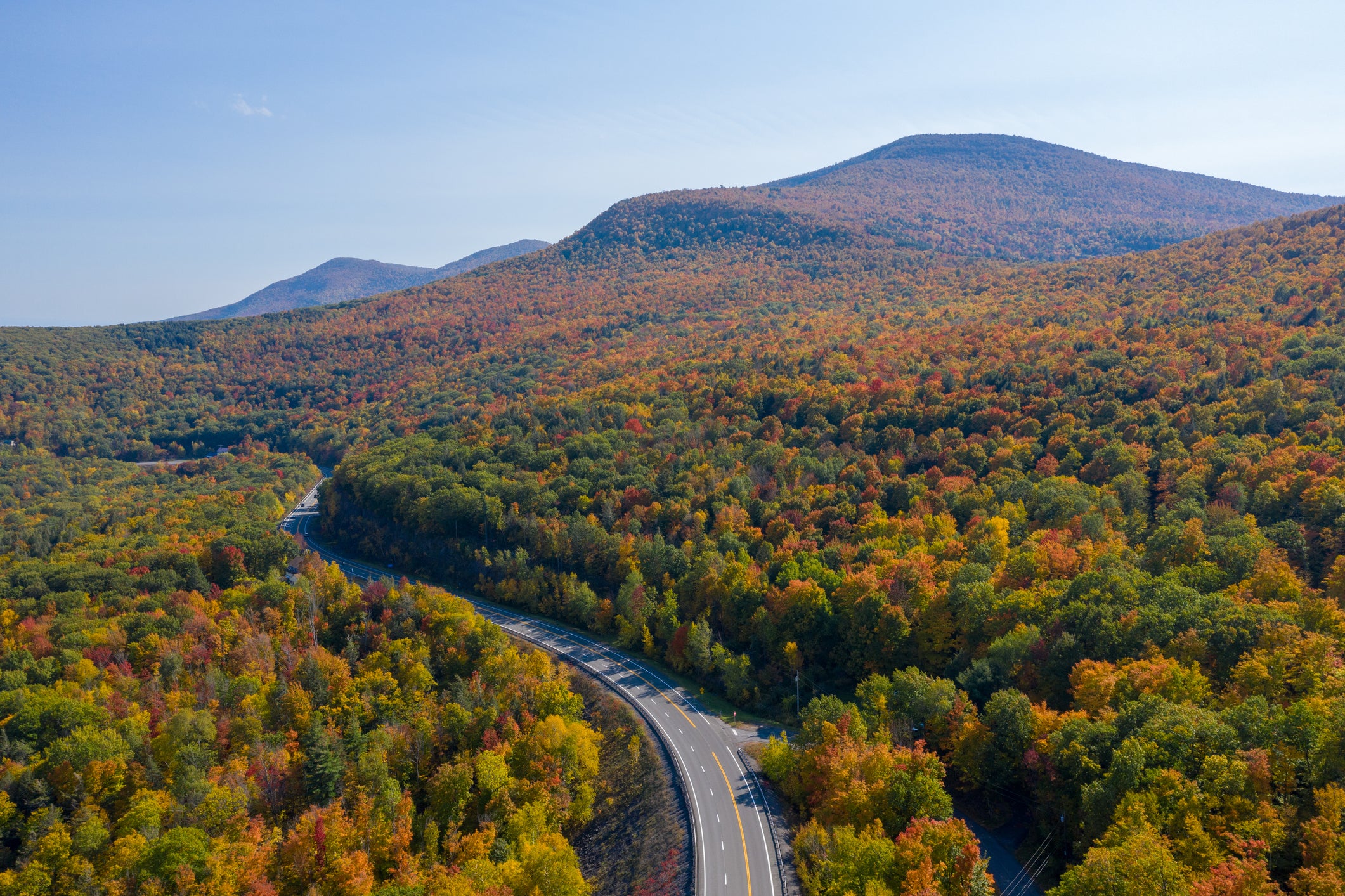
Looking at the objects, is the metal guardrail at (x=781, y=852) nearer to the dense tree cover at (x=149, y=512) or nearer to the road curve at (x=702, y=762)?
the road curve at (x=702, y=762)

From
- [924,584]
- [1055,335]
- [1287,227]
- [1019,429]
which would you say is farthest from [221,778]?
[1287,227]

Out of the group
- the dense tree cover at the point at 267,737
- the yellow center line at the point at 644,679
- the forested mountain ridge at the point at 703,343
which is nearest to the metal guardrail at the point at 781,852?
the yellow center line at the point at 644,679

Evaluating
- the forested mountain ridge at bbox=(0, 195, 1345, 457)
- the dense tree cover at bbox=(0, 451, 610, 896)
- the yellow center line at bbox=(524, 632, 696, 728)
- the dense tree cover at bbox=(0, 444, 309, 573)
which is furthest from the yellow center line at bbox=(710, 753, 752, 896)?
the forested mountain ridge at bbox=(0, 195, 1345, 457)

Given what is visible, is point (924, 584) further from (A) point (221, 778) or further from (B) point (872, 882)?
(A) point (221, 778)

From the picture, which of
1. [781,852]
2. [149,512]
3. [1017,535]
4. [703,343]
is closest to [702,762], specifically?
[781,852]

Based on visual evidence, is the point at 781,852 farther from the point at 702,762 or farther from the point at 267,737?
the point at 267,737
